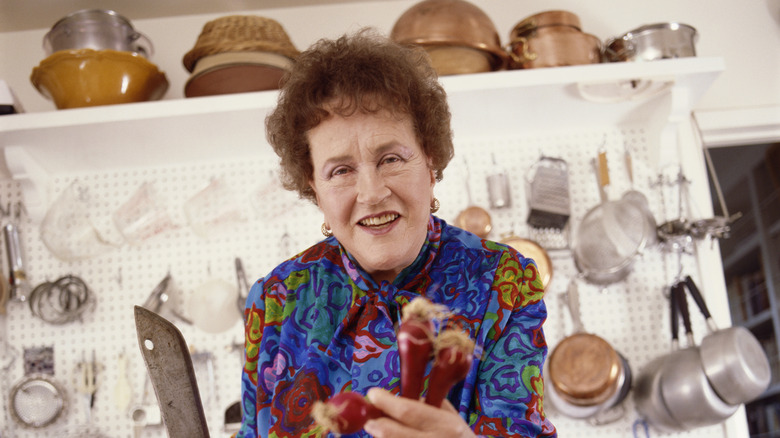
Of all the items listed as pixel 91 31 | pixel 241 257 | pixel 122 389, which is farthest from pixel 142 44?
pixel 122 389

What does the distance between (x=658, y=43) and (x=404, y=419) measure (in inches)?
57.6

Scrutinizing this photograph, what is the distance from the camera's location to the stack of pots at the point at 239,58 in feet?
5.52

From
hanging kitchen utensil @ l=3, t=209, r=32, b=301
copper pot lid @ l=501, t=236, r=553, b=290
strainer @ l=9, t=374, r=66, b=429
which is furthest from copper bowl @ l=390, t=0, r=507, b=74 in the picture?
strainer @ l=9, t=374, r=66, b=429

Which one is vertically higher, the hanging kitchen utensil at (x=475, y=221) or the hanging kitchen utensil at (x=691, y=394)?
the hanging kitchen utensil at (x=475, y=221)

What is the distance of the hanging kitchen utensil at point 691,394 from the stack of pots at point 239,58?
121cm

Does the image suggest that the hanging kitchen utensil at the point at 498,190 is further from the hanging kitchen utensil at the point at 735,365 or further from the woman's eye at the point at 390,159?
the woman's eye at the point at 390,159

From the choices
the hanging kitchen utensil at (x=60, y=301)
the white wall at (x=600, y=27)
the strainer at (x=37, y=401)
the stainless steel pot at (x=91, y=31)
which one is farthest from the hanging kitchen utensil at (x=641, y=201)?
the strainer at (x=37, y=401)

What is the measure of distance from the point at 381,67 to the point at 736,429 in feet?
4.82

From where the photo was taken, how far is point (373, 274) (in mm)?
1013

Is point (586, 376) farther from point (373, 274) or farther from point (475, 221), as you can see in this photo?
point (373, 274)

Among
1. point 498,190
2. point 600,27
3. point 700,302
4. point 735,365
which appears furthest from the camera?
point 600,27

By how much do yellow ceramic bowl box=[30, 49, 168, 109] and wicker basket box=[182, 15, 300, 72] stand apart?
0.45 feet

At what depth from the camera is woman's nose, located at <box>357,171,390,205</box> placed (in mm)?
899

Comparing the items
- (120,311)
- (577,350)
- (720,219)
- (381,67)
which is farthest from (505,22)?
(120,311)
